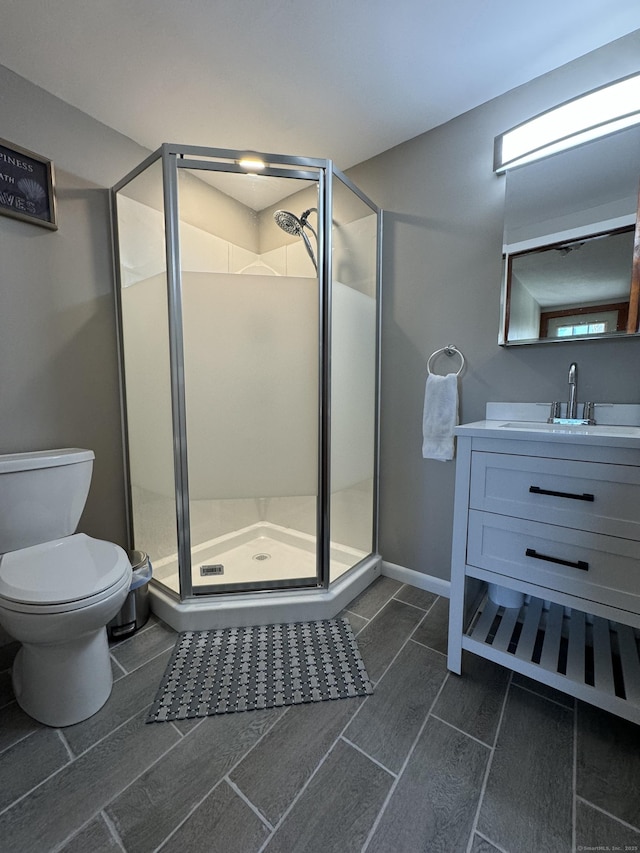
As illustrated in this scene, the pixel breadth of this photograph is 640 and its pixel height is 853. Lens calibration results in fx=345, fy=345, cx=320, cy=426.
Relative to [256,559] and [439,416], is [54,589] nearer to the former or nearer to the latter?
[256,559]

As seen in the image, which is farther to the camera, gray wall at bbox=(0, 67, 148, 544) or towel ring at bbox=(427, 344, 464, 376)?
towel ring at bbox=(427, 344, 464, 376)

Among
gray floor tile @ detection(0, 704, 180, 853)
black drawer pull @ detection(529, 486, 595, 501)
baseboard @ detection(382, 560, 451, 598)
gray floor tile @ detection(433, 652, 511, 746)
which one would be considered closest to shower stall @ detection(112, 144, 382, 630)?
baseboard @ detection(382, 560, 451, 598)

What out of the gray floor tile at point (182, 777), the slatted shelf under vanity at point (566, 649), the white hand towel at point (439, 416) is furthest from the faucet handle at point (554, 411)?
the gray floor tile at point (182, 777)

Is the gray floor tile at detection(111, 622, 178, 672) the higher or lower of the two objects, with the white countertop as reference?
lower

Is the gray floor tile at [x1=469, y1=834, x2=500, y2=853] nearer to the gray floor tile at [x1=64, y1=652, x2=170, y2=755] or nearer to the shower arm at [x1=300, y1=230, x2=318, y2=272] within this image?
the gray floor tile at [x1=64, y1=652, x2=170, y2=755]

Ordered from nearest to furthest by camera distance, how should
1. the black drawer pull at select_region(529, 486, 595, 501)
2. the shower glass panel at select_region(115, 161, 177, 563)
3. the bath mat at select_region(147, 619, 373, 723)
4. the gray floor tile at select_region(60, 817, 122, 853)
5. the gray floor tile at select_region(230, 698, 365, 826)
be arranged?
the gray floor tile at select_region(60, 817, 122, 853), the gray floor tile at select_region(230, 698, 365, 826), the black drawer pull at select_region(529, 486, 595, 501), the bath mat at select_region(147, 619, 373, 723), the shower glass panel at select_region(115, 161, 177, 563)

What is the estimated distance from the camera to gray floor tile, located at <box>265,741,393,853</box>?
0.79m

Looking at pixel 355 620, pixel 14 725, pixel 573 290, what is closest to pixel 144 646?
pixel 14 725

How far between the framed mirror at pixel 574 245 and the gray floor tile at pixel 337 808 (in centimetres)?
158

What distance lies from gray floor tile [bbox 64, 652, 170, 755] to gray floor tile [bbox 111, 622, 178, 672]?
0.05 m

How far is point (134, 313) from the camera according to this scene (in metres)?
1.63

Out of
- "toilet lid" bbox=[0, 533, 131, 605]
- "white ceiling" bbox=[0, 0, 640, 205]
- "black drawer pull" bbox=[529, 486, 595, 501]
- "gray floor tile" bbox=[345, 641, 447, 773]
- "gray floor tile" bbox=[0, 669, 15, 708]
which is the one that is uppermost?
"white ceiling" bbox=[0, 0, 640, 205]

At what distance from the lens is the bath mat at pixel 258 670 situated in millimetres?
1137

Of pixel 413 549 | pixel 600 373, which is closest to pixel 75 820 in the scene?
pixel 413 549
